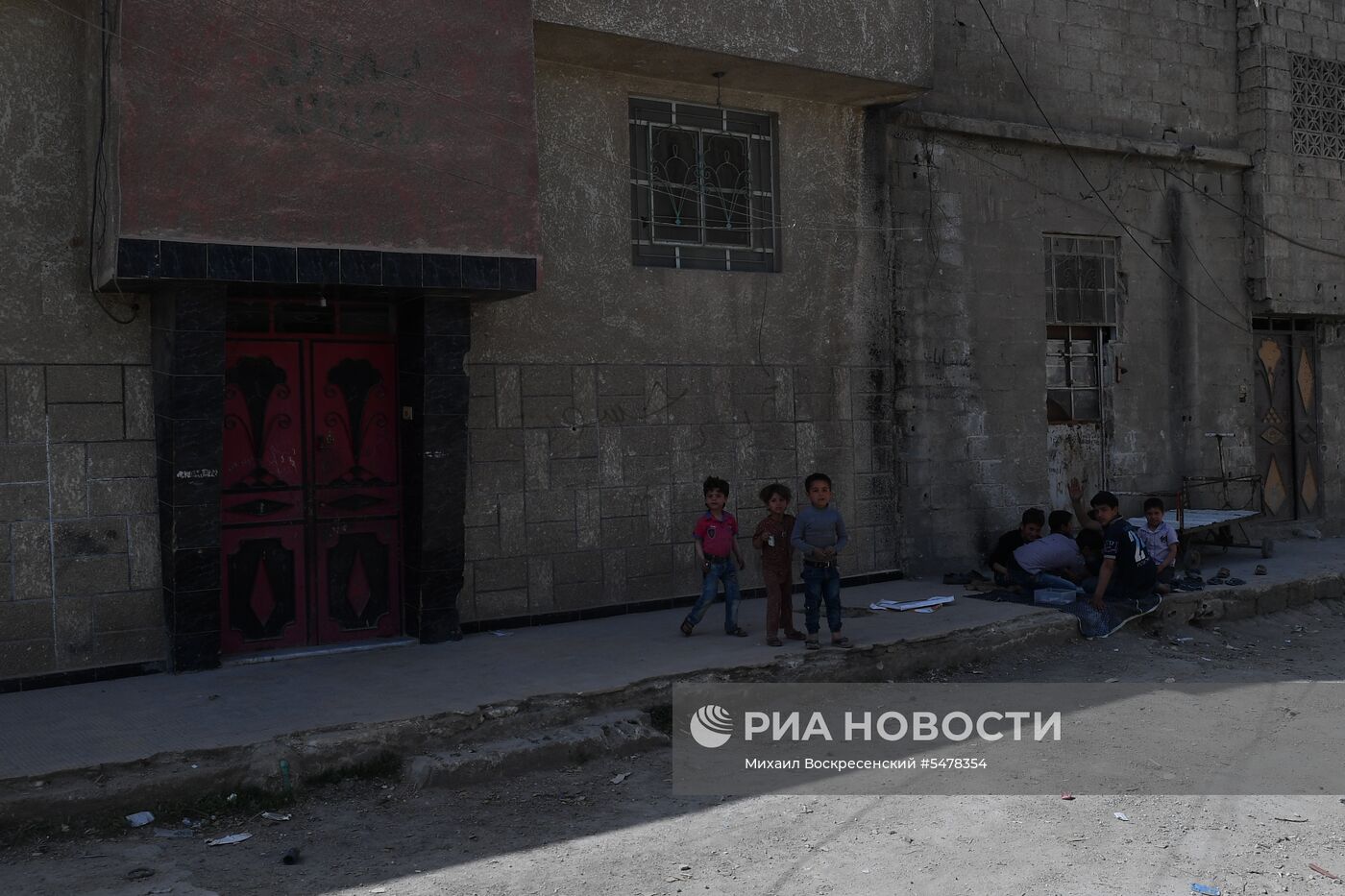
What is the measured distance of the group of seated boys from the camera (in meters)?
9.48

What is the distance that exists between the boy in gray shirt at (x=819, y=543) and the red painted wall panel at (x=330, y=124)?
2609 millimetres

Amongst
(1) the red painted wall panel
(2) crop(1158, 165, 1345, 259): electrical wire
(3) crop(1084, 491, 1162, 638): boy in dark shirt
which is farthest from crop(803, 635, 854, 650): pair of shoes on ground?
(2) crop(1158, 165, 1345, 259): electrical wire

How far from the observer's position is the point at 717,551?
8.12 metres

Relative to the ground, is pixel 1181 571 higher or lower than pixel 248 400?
lower

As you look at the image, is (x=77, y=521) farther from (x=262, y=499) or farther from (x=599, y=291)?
(x=599, y=291)

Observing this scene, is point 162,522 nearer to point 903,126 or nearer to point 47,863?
point 47,863

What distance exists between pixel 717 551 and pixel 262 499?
125 inches

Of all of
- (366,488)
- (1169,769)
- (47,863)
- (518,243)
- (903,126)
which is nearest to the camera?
(47,863)

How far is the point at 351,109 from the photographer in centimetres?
727

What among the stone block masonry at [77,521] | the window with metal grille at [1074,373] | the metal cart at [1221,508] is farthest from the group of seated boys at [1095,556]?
the stone block masonry at [77,521]

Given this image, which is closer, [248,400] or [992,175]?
[248,400]

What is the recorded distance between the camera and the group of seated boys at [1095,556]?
9477mm

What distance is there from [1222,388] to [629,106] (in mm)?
7843

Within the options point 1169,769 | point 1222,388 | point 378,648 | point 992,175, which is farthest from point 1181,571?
point 378,648
